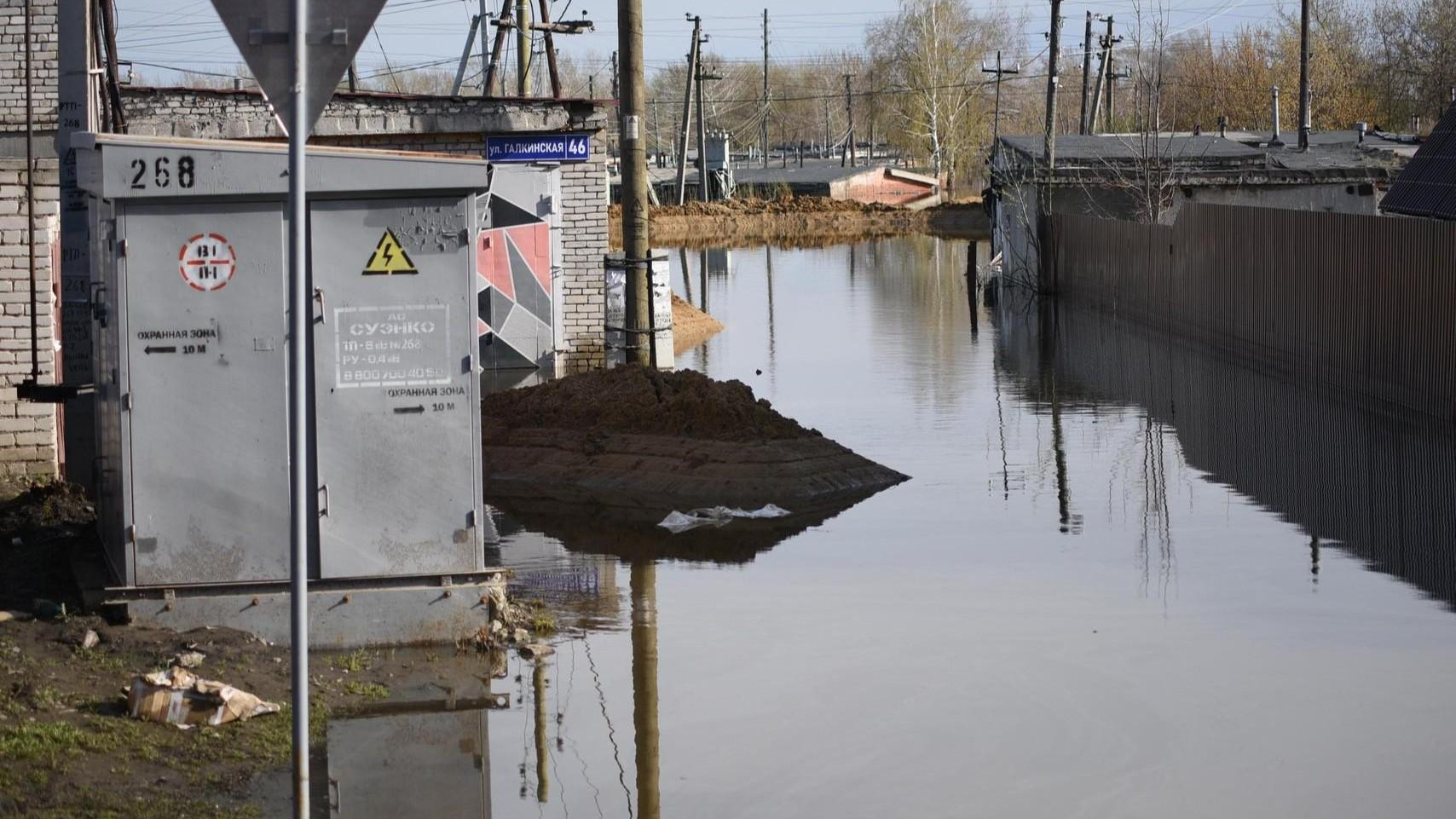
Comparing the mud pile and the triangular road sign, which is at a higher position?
the triangular road sign

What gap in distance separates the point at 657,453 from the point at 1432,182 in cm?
1561

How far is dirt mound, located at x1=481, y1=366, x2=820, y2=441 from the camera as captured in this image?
15133 mm

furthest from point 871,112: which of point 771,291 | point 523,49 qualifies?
point 523,49

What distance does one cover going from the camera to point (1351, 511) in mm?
13062

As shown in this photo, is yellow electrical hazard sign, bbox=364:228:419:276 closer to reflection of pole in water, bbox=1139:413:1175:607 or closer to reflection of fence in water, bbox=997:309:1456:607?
reflection of pole in water, bbox=1139:413:1175:607

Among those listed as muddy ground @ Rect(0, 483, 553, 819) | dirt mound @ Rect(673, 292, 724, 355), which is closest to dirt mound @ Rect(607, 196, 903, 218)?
dirt mound @ Rect(673, 292, 724, 355)

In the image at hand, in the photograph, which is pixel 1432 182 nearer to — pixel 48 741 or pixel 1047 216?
pixel 1047 216

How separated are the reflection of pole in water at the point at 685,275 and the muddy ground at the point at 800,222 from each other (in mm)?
10607

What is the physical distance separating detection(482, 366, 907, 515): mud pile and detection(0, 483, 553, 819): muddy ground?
4179 mm

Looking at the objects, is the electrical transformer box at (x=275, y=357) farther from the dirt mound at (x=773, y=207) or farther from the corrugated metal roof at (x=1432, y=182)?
the dirt mound at (x=773, y=207)

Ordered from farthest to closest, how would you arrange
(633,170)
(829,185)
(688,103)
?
(829,185), (688,103), (633,170)

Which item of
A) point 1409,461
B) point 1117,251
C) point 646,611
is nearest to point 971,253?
point 1117,251

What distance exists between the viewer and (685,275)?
1852 inches

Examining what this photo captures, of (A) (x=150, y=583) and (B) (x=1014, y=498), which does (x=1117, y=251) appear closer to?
(B) (x=1014, y=498)
